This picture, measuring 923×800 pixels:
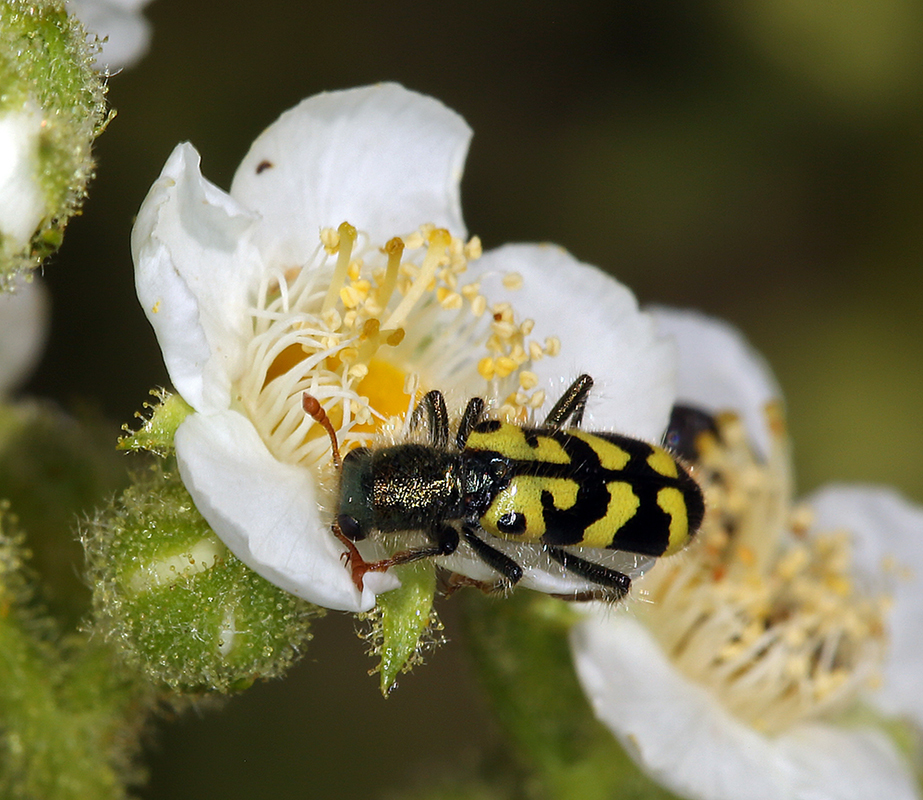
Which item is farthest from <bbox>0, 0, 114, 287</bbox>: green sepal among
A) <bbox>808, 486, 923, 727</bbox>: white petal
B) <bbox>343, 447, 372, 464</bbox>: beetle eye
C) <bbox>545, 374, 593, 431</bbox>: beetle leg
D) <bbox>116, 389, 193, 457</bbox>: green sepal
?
<bbox>808, 486, 923, 727</bbox>: white petal

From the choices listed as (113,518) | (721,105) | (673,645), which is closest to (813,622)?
(673,645)

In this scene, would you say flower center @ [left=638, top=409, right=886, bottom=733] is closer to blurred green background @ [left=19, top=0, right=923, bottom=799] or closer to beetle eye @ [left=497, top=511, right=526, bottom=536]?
beetle eye @ [left=497, top=511, right=526, bottom=536]

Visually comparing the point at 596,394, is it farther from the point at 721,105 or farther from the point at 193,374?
the point at 721,105

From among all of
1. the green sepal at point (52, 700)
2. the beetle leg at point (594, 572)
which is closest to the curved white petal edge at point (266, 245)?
the beetle leg at point (594, 572)

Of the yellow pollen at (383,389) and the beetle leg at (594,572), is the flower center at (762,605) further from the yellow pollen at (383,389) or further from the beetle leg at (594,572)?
the yellow pollen at (383,389)

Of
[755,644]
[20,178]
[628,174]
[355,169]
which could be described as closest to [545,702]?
[755,644]

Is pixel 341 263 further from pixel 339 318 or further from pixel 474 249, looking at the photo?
pixel 474 249
